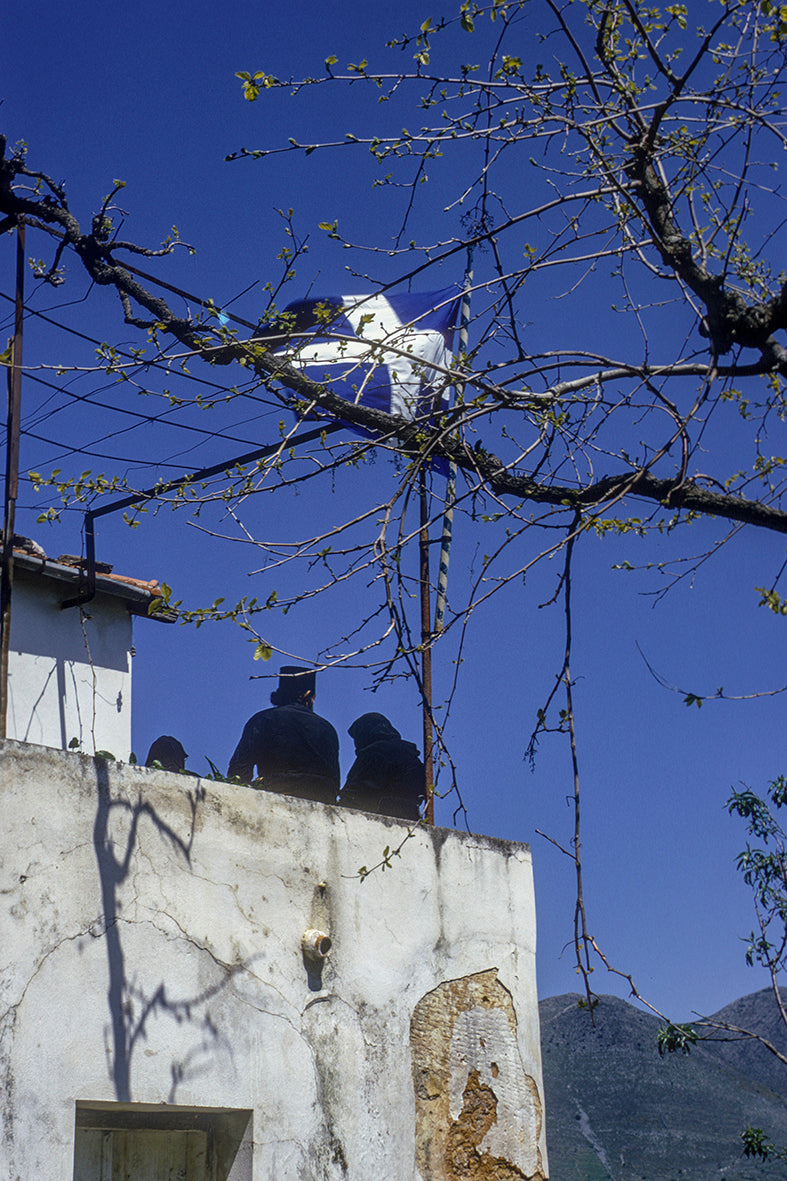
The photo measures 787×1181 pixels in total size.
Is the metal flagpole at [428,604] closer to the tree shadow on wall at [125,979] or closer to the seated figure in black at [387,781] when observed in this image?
the seated figure in black at [387,781]

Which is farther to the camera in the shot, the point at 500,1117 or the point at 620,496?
the point at 500,1117

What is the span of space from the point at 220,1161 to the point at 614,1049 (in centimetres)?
1365

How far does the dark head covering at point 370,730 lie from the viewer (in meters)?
6.71

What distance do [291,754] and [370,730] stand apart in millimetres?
952

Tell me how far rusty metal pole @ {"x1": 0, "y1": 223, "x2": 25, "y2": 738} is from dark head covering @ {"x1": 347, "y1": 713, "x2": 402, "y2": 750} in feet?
7.27

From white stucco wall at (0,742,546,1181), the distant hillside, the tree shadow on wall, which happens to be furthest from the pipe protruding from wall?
the distant hillside

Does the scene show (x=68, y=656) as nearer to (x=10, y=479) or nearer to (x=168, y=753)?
(x=168, y=753)

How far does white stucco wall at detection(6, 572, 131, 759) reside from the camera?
7688mm

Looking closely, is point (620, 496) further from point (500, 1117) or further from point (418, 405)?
point (500, 1117)

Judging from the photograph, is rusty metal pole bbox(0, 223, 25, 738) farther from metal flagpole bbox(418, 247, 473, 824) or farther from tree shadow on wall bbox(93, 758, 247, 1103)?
metal flagpole bbox(418, 247, 473, 824)

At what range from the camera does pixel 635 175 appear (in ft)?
14.7

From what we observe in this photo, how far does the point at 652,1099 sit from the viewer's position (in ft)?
53.0

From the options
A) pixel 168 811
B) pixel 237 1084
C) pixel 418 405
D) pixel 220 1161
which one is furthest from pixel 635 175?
pixel 220 1161

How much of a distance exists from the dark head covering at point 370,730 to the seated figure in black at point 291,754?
48 centimetres
